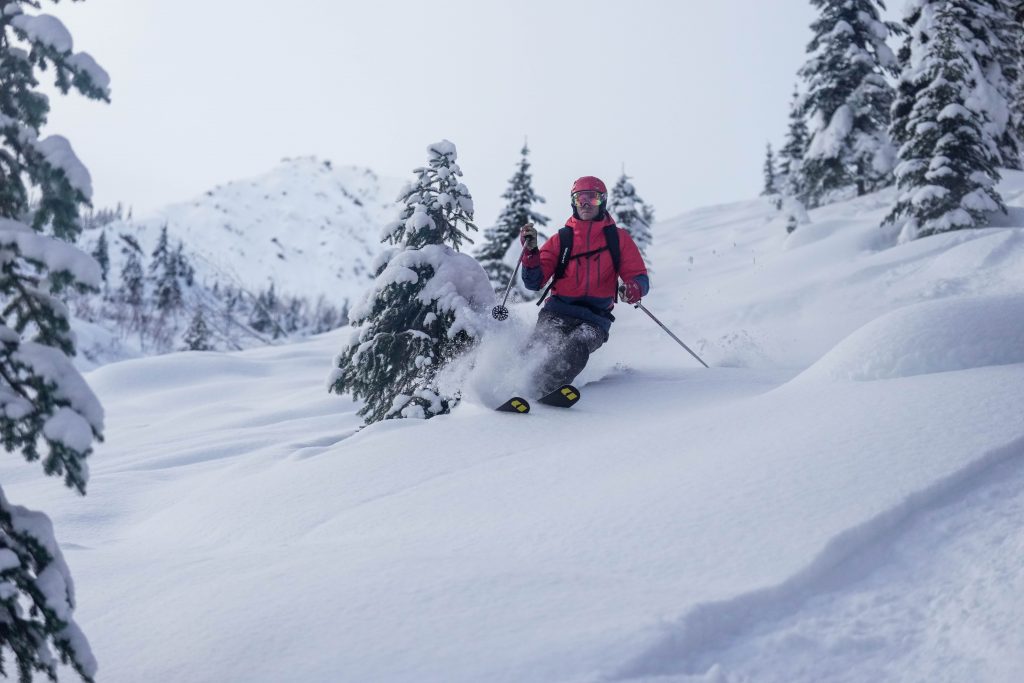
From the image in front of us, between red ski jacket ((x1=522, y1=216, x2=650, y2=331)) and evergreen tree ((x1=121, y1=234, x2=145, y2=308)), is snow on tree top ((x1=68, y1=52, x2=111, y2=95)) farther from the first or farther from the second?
evergreen tree ((x1=121, y1=234, x2=145, y2=308))

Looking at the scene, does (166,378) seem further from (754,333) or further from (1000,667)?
(1000,667)

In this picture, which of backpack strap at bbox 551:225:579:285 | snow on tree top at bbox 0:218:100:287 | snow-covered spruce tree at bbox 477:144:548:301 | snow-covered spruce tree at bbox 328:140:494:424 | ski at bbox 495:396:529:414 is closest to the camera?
snow on tree top at bbox 0:218:100:287

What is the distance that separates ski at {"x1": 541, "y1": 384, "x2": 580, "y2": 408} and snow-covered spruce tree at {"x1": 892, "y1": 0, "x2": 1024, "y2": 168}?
15834mm

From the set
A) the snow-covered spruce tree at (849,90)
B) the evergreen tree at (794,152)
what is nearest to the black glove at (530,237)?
the snow-covered spruce tree at (849,90)

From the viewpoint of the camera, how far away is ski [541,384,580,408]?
6.58m

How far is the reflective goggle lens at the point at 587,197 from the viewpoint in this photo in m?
7.21

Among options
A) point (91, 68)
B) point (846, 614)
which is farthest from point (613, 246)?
point (91, 68)

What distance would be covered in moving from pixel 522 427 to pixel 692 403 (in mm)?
1663

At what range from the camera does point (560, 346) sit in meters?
7.16

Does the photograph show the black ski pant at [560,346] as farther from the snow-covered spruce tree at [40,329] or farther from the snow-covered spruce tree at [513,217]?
the snow-covered spruce tree at [513,217]

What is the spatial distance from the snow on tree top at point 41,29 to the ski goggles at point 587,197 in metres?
5.30

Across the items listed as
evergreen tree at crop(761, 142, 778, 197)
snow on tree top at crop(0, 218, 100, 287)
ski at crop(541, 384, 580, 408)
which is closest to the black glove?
ski at crop(541, 384, 580, 408)

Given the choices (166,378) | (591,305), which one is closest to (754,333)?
(591,305)

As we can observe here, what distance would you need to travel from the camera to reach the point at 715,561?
9.47 feet
